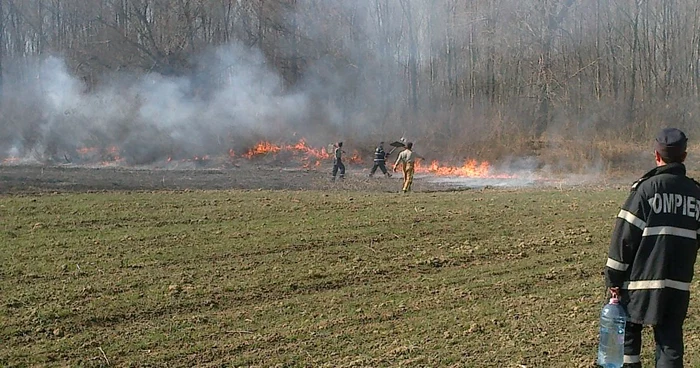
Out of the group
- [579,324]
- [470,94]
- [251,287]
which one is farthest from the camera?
[470,94]

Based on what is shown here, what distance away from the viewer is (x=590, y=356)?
547 cm

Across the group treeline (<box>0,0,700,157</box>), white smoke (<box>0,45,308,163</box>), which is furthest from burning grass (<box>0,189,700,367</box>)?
white smoke (<box>0,45,308,163</box>)

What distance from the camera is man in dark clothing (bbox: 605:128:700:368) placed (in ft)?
14.0

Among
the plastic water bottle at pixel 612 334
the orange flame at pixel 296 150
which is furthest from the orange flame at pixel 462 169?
the plastic water bottle at pixel 612 334

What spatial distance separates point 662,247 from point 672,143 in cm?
68

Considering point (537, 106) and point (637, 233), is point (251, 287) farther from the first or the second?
point (537, 106)

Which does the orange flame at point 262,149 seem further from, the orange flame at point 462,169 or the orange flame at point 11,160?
the orange flame at point 11,160

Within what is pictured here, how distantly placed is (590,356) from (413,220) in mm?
7035

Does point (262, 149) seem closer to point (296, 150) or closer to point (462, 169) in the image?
point (296, 150)

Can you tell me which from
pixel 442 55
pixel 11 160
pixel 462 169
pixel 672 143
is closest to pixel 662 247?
pixel 672 143

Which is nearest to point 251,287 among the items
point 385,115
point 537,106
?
point 537,106

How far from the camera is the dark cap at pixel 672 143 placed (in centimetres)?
434

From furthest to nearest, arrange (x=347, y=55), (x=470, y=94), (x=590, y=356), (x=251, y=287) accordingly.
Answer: (x=347, y=55), (x=470, y=94), (x=251, y=287), (x=590, y=356)

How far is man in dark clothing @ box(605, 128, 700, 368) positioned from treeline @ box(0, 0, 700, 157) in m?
25.5
